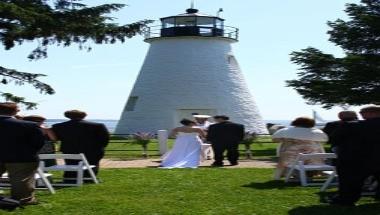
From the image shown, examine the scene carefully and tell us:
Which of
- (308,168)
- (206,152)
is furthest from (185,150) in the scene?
(308,168)

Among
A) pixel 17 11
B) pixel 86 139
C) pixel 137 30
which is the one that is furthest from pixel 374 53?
pixel 86 139

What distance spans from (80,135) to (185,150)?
5.23 metres

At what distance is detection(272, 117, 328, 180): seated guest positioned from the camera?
11.9 meters

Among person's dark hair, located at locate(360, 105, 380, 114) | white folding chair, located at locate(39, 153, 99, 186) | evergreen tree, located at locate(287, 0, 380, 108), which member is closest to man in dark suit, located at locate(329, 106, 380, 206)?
person's dark hair, located at locate(360, 105, 380, 114)

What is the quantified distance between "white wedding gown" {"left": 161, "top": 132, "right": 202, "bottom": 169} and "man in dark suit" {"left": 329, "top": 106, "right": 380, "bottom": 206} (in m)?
8.14

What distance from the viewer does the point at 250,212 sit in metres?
8.60

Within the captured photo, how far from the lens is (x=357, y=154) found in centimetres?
887

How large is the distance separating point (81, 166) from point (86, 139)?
1.14 metres

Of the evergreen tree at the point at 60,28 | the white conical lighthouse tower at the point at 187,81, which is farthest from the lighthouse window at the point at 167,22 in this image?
the evergreen tree at the point at 60,28

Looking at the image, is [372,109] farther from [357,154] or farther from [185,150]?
[185,150]

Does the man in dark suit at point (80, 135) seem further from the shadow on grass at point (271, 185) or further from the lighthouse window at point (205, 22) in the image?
the lighthouse window at point (205, 22)

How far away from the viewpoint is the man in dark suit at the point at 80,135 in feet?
40.9

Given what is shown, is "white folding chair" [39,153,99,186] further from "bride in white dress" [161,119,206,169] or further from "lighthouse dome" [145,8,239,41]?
"lighthouse dome" [145,8,239,41]

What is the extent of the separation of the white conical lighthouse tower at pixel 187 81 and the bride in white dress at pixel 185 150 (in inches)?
970
